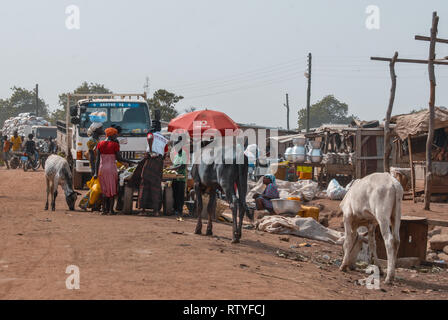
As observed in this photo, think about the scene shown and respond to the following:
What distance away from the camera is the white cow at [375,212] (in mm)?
7603

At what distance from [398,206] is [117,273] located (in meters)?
3.88

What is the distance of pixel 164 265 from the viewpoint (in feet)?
23.3

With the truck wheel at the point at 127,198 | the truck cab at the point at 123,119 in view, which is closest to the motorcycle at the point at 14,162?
the truck cab at the point at 123,119

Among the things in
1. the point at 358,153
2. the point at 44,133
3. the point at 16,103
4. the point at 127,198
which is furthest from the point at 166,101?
the point at 16,103

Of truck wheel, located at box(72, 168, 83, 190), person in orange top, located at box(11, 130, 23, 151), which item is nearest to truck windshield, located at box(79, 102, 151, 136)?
truck wheel, located at box(72, 168, 83, 190)

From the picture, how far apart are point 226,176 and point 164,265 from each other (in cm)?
313

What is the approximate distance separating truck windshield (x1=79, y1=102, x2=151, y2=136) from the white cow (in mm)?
9921

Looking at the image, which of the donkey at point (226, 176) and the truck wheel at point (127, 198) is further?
the truck wheel at point (127, 198)

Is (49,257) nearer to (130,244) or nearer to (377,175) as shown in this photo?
(130,244)

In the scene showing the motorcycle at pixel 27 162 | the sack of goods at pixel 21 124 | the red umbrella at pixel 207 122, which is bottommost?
the motorcycle at pixel 27 162

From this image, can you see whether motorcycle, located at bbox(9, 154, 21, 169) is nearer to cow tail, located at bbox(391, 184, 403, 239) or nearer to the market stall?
the market stall

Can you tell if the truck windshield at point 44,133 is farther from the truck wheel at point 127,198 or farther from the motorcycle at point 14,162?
the truck wheel at point 127,198

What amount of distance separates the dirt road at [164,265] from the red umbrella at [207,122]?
2.06 metres

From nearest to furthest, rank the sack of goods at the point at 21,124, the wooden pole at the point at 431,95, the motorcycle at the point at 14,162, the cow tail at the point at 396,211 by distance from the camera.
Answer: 1. the cow tail at the point at 396,211
2. the wooden pole at the point at 431,95
3. the motorcycle at the point at 14,162
4. the sack of goods at the point at 21,124
